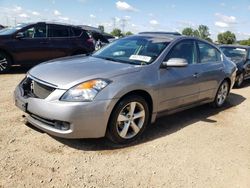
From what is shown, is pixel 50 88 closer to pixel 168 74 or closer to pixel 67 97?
pixel 67 97

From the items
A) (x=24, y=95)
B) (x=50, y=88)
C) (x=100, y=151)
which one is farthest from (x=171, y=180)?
(x=24, y=95)

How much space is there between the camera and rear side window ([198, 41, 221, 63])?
237 inches

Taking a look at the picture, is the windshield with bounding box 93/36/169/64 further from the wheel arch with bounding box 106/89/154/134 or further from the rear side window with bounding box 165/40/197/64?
the wheel arch with bounding box 106/89/154/134

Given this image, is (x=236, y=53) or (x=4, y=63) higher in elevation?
(x=236, y=53)

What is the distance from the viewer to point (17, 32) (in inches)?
380

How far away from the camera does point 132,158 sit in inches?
160

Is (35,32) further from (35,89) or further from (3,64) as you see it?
(35,89)

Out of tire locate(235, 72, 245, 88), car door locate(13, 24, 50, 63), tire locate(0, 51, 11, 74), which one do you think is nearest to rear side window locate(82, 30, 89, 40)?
car door locate(13, 24, 50, 63)

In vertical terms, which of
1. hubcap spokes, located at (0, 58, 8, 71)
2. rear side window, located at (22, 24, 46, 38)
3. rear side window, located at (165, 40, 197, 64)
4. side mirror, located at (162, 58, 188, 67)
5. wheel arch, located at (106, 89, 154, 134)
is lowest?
hubcap spokes, located at (0, 58, 8, 71)

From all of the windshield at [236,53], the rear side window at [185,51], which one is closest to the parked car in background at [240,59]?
the windshield at [236,53]

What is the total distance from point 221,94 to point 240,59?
4327 mm

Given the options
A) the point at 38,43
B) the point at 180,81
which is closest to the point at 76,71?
the point at 180,81

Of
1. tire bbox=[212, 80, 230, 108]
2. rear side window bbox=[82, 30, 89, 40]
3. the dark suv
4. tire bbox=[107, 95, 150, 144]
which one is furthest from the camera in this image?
rear side window bbox=[82, 30, 89, 40]

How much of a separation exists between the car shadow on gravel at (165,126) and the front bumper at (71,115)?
30 centimetres
